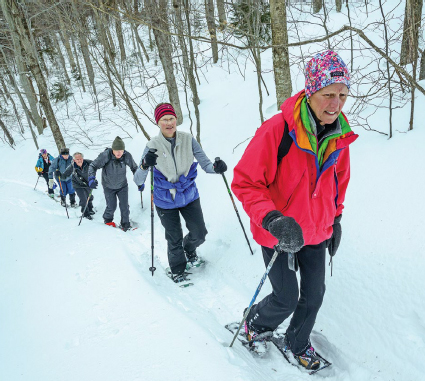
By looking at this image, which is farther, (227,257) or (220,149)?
(220,149)

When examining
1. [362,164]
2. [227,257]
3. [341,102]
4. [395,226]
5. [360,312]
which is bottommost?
[227,257]

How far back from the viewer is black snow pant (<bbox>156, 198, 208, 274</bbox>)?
3.87 metres

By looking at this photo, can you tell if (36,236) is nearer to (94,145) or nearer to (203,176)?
(203,176)

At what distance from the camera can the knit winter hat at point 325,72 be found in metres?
1.85

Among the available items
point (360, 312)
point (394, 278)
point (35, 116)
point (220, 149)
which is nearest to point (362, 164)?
point (394, 278)

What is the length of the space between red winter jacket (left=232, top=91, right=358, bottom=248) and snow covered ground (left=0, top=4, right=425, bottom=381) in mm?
1145

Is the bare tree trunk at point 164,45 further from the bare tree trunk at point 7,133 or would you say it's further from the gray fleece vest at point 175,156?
the bare tree trunk at point 7,133

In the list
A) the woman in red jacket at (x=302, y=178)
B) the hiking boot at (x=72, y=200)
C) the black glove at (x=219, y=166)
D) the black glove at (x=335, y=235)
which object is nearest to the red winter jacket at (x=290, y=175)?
the woman in red jacket at (x=302, y=178)

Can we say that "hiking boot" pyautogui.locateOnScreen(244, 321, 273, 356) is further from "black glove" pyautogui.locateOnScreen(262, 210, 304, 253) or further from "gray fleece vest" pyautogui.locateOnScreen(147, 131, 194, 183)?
"gray fleece vest" pyautogui.locateOnScreen(147, 131, 194, 183)

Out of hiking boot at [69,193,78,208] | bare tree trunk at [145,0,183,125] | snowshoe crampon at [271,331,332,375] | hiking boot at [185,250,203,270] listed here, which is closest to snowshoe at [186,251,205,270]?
hiking boot at [185,250,203,270]

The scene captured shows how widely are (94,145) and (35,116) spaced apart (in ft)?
26.8

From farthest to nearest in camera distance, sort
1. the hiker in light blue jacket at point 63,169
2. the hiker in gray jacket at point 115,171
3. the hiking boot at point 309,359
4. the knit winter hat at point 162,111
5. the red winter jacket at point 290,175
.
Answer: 1. the hiker in light blue jacket at point 63,169
2. the hiker in gray jacket at point 115,171
3. the knit winter hat at point 162,111
4. the hiking boot at point 309,359
5. the red winter jacket at point 290,175

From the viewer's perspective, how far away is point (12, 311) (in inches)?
123

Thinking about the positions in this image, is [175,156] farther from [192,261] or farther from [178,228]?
[192,261]
